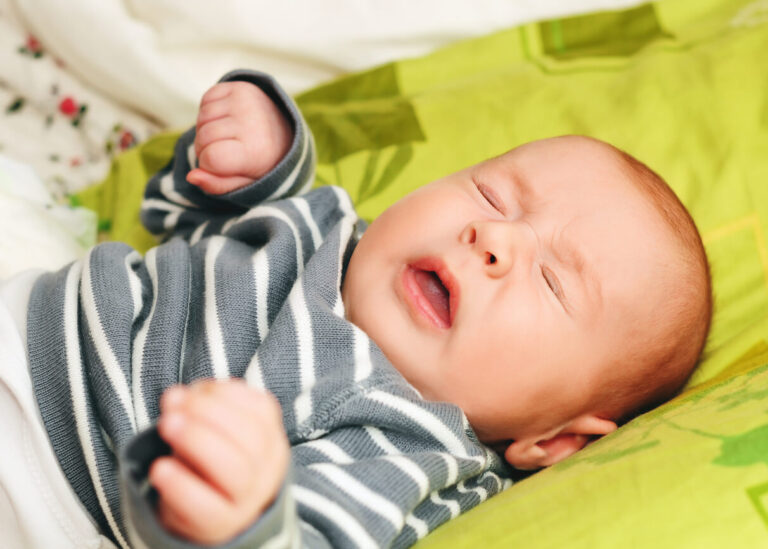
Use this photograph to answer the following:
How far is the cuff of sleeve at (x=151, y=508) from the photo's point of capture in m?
0.53

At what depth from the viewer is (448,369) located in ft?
2.83

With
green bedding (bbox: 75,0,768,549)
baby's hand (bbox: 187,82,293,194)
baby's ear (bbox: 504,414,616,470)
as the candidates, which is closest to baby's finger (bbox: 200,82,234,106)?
baby's hand (bbox: 187,82,293,194)

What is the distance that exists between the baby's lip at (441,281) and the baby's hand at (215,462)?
1.18 feet

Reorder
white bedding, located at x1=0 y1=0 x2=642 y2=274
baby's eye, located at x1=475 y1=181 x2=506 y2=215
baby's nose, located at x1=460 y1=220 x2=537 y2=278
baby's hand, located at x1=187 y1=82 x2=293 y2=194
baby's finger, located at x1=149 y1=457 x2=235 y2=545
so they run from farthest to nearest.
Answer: white bedding, located at x1=0 y1=0 x2=642 y2=274 → baby's hand, located at x1=187 y1=82 x2=293 y2=194 → baby's eye, located at x1=475 y1=181 x2=506 y2=215 → baby's nose, located at x1=460 y1=220 x2=537 y2=278 → baby's finger, located at x1=149 y1=457 x2=235 y2=545

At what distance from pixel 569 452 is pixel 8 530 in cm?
68

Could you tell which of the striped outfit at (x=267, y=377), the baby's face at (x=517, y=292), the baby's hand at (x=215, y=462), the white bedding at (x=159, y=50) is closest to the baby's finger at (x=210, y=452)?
the baby's hand at (x=215, y=462)

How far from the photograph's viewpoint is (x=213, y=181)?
109 cm

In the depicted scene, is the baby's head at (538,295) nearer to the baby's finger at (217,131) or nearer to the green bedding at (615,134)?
the green bedding at (615,134)

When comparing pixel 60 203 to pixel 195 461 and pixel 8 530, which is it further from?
pixel 195 461

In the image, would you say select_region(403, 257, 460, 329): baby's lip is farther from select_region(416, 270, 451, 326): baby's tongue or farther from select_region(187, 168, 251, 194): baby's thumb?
select_region(187, 168, 251, 194): baby's thumb

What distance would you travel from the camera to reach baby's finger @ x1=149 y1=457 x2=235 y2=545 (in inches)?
20.1

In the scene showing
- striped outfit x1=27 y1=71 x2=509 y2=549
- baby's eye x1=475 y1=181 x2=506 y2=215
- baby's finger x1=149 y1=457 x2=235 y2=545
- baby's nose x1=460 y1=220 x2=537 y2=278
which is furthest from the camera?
baby's eye x1=475 y1=181 x2=506 y2=215

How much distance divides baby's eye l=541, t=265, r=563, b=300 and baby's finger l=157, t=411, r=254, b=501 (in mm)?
482

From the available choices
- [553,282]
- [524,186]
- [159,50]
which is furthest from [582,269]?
[159,50]
